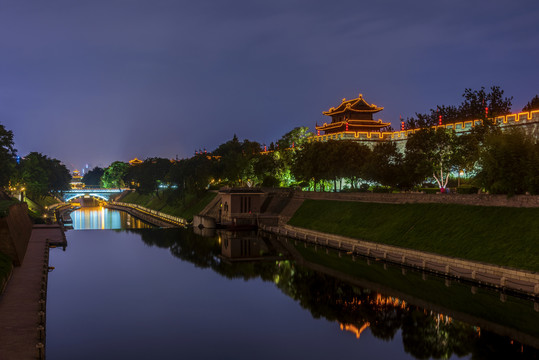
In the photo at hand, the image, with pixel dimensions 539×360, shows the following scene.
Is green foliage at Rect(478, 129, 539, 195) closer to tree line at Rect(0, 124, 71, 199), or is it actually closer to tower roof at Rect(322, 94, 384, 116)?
tower roof at Rect(322, 94, 384, 116)

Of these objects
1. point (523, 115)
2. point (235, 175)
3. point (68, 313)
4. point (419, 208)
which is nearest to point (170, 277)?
point (68, 313)

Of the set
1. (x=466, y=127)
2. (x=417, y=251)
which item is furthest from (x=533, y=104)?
(x=417, y=251)

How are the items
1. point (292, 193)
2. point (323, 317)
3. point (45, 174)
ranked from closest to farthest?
point (323, 317), point (292, 193), point (45, 174)

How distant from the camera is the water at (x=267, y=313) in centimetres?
2347

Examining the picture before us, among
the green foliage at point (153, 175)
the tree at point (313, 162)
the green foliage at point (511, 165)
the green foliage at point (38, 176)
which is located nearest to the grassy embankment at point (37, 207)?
the green foliage at point (38, 176)

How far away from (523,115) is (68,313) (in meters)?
54.0

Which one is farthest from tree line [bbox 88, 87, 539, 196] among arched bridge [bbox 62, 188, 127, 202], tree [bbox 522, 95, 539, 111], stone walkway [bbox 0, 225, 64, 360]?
arched bridge [bbox 62, 188, 127, 202]

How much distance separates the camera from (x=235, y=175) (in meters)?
94.3

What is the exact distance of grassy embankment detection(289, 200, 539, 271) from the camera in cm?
3409

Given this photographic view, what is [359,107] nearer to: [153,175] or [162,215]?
[162,215]

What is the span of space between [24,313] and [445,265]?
1049 inches

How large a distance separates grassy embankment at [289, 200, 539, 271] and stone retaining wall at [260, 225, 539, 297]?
696mm

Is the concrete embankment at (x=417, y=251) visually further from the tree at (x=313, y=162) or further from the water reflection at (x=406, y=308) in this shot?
the tree at (x=313, y=162)

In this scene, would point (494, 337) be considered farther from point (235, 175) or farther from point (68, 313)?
point (235, 175)
